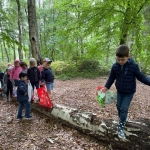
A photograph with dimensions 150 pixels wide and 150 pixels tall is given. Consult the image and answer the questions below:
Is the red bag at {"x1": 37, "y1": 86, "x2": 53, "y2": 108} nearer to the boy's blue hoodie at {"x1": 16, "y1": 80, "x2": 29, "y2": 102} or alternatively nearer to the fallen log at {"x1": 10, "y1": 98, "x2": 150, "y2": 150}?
the fallen log at {"x1": 10, "y1": 98, "x2": 150, "y2": 150}

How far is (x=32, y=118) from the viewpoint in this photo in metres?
5.07

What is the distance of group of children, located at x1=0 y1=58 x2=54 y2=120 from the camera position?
4.78 meters

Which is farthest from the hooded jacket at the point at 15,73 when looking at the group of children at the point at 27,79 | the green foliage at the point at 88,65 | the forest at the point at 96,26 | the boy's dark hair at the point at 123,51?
the green foliage at the point at 88,65

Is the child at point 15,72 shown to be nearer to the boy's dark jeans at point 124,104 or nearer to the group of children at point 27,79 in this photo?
the group of children at point 27,79

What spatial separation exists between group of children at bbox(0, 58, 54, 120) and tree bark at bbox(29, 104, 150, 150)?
106cm

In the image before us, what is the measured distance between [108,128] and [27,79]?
314cm

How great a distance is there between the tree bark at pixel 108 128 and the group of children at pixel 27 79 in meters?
1.06

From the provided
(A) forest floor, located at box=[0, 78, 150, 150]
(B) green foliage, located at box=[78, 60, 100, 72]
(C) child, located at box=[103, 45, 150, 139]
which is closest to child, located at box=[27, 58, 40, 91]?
(A) forest floor, located at box=[0, 78, 150, 150]

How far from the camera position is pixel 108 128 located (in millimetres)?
3682

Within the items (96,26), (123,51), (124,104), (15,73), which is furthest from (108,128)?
(15,73)

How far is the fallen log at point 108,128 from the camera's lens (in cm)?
326

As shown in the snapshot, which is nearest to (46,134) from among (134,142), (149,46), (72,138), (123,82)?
(72,138)

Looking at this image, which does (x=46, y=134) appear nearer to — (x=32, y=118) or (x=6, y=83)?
(x=32, y=118)

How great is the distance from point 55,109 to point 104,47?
4888mm
